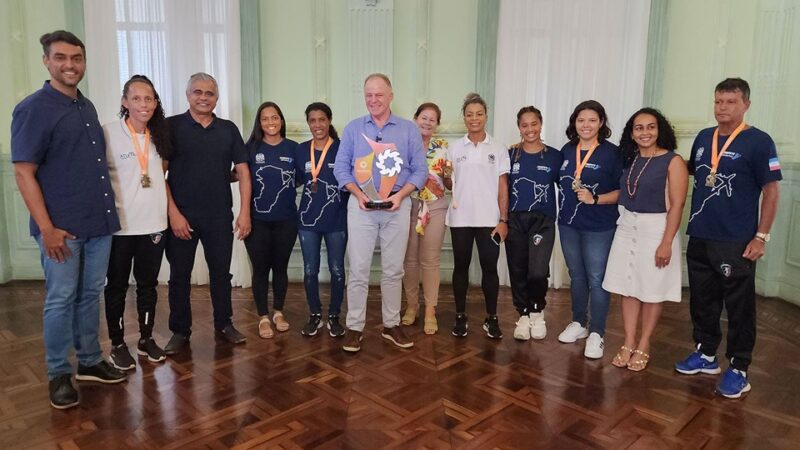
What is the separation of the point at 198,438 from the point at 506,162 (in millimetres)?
2360

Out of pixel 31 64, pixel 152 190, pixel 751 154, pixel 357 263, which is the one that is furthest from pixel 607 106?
pixel 31 64

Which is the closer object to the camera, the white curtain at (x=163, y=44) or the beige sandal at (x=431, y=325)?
the beige sandal at (x=431, y=325)

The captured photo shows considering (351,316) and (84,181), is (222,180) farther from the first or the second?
(351,316)

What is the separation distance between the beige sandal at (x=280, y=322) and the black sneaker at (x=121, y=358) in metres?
0.94

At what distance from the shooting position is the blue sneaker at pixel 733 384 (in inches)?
110

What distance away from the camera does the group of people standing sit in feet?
8.54

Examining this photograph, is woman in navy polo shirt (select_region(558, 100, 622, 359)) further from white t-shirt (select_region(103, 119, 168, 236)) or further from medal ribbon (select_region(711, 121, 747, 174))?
white t-shirt (select_region(103, 119, 168, 236))

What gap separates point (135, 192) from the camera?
9.48 feet

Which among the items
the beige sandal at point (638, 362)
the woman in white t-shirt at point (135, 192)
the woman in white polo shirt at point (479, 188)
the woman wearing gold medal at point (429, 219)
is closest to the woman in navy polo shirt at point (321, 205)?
the woman wearing gold medal at point (429, 219)

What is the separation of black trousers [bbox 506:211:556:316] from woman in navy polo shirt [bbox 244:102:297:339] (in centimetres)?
144

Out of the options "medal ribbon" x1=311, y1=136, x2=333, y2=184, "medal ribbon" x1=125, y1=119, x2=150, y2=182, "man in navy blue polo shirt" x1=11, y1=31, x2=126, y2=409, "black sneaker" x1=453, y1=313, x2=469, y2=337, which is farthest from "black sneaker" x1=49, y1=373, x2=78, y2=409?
"black sneaker" x1=453, y1=313, x2=469, y2=337

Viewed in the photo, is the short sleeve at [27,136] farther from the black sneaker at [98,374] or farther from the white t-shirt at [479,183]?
the white t-shirt at [479,183]

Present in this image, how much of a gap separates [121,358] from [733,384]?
3.32 m

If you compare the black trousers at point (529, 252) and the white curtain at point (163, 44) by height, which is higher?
the white curtain at point (163, 44)
